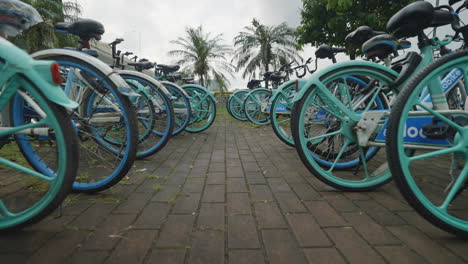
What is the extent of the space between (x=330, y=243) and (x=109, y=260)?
3.35ft

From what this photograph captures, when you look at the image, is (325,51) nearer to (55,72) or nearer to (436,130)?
(436,130)

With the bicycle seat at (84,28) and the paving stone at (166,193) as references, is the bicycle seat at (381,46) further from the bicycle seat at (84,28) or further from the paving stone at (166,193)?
the bicycle seat at (84,28)

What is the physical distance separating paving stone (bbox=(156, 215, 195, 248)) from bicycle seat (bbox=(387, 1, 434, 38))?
1.75m

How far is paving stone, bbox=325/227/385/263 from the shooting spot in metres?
0.99

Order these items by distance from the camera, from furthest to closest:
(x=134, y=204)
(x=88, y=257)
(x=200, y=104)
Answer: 1. (x=200, y=104)
2. (x=134, y=204)
3. (x=88, y=257)

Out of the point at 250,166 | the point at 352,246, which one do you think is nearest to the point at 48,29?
the point at 250,166

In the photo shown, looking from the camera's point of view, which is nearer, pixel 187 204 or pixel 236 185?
pixel 187 204

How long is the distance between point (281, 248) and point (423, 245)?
2.24 feet

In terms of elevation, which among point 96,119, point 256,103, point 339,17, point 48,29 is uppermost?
point 48,29

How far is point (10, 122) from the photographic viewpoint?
1.58 meters

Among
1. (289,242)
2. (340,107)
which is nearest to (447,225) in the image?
(289,242)

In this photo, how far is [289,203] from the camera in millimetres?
1554

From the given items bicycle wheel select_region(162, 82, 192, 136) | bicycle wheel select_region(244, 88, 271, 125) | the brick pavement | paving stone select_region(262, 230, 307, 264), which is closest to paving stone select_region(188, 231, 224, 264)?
the brick pavement

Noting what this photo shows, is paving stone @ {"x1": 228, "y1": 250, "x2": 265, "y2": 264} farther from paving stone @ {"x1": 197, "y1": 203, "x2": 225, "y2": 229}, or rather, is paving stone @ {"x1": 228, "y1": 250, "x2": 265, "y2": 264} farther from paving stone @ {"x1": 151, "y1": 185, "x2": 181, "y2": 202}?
paving stone @ {"x1": 151, "y1": 185, "x2": 181, "y2": 202}
